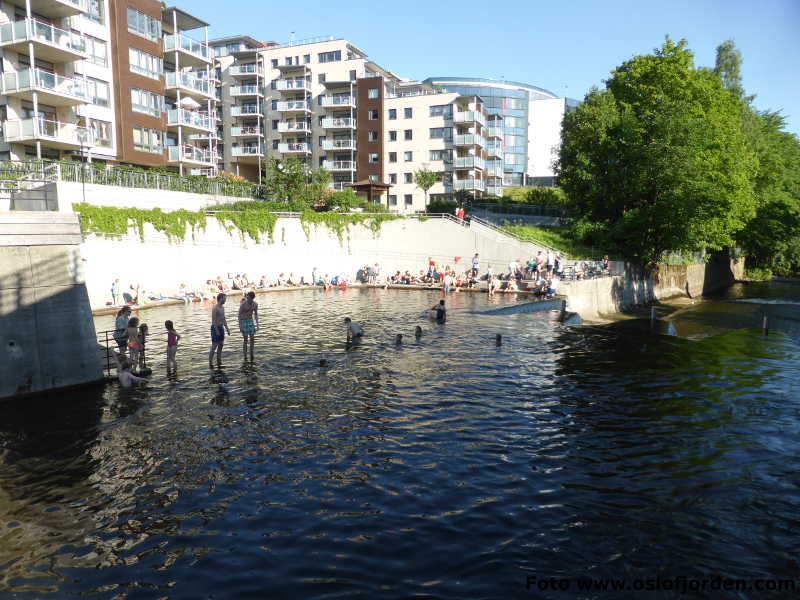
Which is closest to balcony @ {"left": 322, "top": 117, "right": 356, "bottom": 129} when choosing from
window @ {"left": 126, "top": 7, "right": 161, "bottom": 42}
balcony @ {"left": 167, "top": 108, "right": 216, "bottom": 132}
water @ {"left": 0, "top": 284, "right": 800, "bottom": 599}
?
balcony @ {"left": 167, "top": 108, "right": 216, "bottom": 132}

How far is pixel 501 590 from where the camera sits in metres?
7.04

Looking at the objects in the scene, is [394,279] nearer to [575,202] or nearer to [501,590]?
[575,202]

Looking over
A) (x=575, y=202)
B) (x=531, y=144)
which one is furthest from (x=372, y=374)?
(x=531, y=144)

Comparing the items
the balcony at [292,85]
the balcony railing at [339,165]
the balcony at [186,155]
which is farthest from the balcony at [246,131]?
the balcony at [186,155]

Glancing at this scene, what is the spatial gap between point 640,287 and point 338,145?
44830mm

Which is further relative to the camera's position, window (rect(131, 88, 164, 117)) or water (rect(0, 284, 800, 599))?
window (rect(131, 88, 164, 117))

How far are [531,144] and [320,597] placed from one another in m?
125

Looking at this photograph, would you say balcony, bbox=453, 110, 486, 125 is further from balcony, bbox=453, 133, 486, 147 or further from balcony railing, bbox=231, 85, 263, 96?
balcony railing, bbox=231, 85, 263, 96

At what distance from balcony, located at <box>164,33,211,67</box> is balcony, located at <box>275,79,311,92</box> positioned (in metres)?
20.4

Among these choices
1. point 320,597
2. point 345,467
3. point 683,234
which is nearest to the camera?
point 320,597

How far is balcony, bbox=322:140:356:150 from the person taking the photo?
71.8 m

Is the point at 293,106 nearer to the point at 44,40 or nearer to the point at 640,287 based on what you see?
the point at 44,40

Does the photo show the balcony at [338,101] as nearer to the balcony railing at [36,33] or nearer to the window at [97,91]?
the window at [97,91]

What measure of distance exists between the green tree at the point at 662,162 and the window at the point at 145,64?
35.6m
